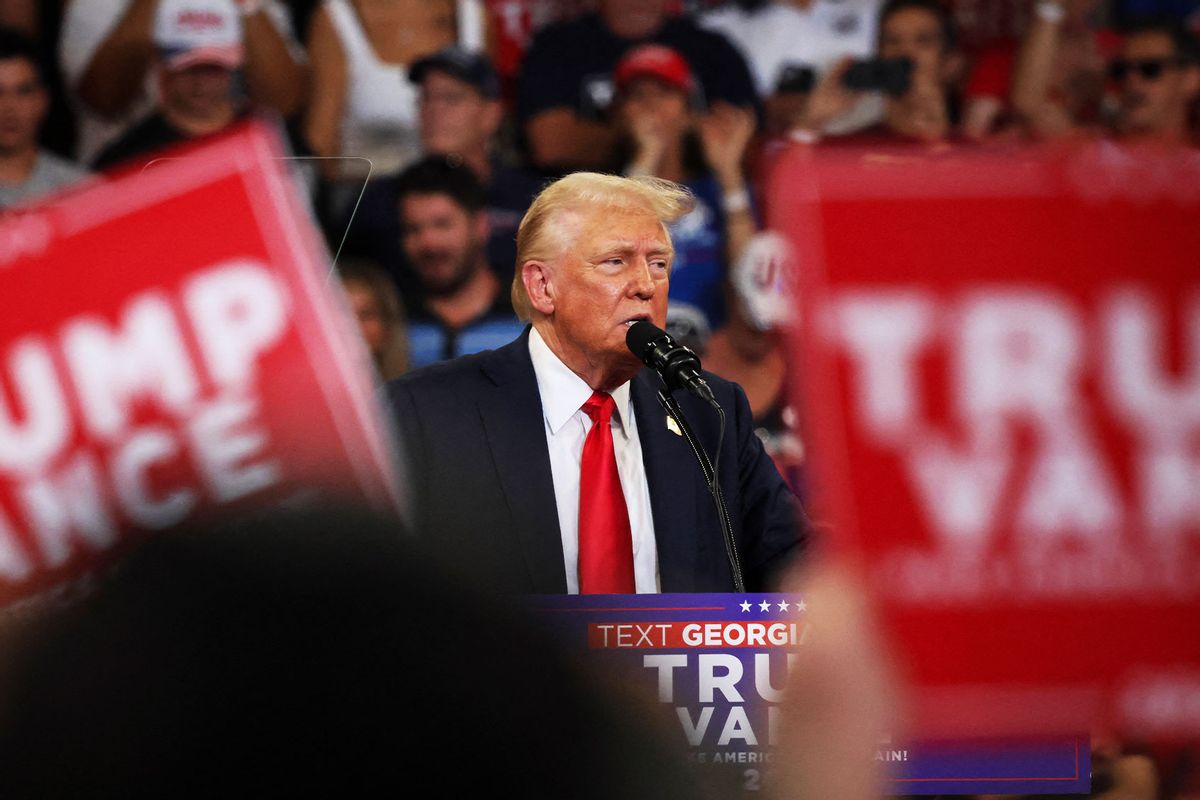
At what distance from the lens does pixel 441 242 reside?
4.42 meters

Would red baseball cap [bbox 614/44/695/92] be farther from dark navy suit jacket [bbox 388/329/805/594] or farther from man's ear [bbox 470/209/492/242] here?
dark navy suit jacket [bbox 388/329/805/594]

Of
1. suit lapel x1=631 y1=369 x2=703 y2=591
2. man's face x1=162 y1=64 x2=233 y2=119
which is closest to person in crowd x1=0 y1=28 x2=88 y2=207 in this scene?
man's face x1=162 y1=64 x2=233 y2=119

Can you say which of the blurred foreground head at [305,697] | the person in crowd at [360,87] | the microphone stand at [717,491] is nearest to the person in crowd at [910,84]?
the person in crowd at [360,87]

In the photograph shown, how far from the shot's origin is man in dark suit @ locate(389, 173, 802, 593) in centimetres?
247

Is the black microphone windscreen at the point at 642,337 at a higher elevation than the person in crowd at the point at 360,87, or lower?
lower

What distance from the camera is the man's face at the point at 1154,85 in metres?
4.52

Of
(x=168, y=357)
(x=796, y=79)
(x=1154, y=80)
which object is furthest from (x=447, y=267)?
(x=168, y=357)

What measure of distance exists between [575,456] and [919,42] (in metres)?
2.75

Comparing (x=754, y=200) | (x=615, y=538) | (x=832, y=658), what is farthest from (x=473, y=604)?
(x=754, y=200)

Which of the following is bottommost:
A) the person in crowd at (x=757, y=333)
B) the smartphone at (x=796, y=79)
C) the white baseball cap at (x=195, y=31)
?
the person in crowd at (x=757, y=333)

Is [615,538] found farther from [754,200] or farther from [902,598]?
[754,200]

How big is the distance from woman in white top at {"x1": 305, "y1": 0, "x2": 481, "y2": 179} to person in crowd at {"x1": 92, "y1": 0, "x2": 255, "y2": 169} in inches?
11.9

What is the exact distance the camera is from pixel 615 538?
97.4 inches

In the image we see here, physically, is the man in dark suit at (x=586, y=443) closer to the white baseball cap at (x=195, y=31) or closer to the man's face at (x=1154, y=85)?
the white baseball cap at (x=195, y=31)
